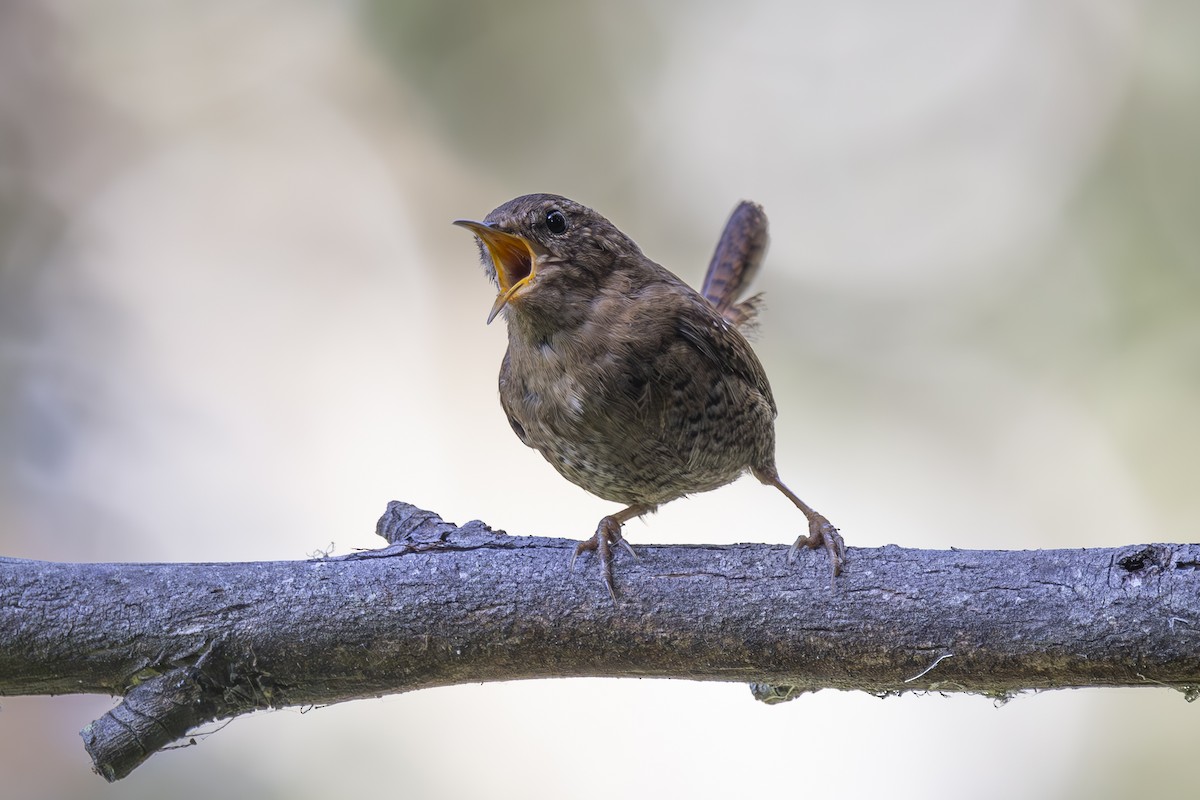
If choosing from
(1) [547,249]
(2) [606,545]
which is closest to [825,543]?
(2) [606,545]

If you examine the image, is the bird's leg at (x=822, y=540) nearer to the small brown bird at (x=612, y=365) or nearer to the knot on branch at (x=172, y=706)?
the small brown bird at (x=612, y=365)

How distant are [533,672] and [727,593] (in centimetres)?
46

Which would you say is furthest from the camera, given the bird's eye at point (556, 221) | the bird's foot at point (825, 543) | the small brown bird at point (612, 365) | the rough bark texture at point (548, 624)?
the bird's eye at point (556, 221)

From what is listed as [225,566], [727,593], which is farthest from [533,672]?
[225,566]

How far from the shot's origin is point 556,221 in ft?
8.83

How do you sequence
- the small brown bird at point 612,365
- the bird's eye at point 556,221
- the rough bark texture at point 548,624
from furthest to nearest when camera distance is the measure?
1. the bird's eye at point 556,221
2. the small brown bird at point 612,365
3. the rough bark texture at point 548,624

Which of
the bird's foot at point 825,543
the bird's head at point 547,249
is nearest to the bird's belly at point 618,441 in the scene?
the bird's head at point 547,249

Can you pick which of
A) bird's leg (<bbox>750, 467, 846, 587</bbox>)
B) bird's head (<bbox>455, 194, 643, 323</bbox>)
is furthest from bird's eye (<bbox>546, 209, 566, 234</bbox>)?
bird's leg (<bbox>750, 467, 846, 587</bbox>)

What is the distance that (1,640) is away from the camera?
2.00 m

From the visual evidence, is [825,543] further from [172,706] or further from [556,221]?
A: [172,706]

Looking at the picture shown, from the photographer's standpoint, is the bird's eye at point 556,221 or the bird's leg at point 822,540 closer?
the bird's leg at point 822,540

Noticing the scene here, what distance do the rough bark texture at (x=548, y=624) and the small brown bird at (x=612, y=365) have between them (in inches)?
13.0

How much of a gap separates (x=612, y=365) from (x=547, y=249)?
0.39 metres

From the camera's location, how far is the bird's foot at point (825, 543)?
2.11 m
